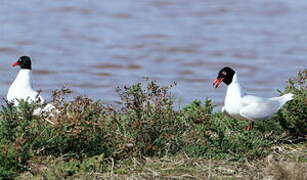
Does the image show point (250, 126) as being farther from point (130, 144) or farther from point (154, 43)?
point (154, 43)

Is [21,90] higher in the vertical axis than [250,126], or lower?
higher

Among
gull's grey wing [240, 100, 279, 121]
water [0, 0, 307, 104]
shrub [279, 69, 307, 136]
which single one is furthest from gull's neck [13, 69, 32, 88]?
shrub [279, 69, 307, 136]

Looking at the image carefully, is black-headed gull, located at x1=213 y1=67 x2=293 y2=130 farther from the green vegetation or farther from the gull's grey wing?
the green vegetation

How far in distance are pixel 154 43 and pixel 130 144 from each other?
410 inches

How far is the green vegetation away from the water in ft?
15.0

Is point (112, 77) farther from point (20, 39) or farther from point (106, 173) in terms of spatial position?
point (106, 173)

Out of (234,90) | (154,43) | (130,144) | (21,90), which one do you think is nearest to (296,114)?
(234,90)

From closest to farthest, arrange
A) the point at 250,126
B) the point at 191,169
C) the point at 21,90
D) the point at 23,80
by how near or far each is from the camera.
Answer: the point at 191,169 < the point at 250,126 < the point at 21,90 < the point at 23,80

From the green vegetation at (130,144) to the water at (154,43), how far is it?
15.0 feet

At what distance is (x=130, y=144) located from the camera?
7.32 meters

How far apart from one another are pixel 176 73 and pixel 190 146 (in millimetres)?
7557

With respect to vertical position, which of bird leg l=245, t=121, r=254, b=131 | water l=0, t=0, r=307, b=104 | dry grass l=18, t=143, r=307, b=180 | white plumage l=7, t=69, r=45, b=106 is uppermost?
water l=0, t=0, r=307, b=104

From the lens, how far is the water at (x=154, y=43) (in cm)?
1445

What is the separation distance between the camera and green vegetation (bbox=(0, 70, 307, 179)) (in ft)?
22.6
